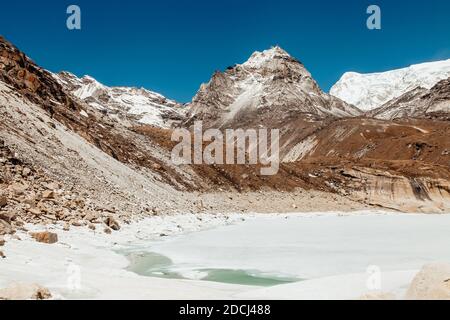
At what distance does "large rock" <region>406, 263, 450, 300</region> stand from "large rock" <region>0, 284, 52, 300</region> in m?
5.75

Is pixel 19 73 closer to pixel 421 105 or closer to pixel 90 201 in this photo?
pixel 90 201

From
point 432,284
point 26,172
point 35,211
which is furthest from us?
point 26,172

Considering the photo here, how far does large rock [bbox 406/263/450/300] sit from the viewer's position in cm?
631

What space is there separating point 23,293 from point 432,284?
6203 mm

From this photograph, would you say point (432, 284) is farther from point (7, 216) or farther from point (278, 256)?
point (7, 216)

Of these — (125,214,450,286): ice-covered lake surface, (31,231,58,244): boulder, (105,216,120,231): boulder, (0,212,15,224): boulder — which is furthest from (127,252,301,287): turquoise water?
(105,216,120,231): boulder

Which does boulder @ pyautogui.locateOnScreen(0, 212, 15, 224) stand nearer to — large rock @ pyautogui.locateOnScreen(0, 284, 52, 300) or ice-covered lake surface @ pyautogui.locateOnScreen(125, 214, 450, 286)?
ice-covered lake surface @ pyautogui.locateOnScreen(125, 214, 450, 286)

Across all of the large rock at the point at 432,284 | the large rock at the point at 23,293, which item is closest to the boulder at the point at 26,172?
the large rock at the point at 23,293

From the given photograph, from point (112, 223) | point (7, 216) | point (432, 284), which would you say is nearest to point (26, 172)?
point (112, 223)

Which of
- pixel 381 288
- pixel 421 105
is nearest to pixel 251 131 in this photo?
pixel 421 105

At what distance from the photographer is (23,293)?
23.7 feet

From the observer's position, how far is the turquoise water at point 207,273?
11.7 metres

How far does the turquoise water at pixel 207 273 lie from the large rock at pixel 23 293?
4.85m

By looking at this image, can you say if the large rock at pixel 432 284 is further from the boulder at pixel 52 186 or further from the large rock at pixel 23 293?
the boulder at pixel 52 186
